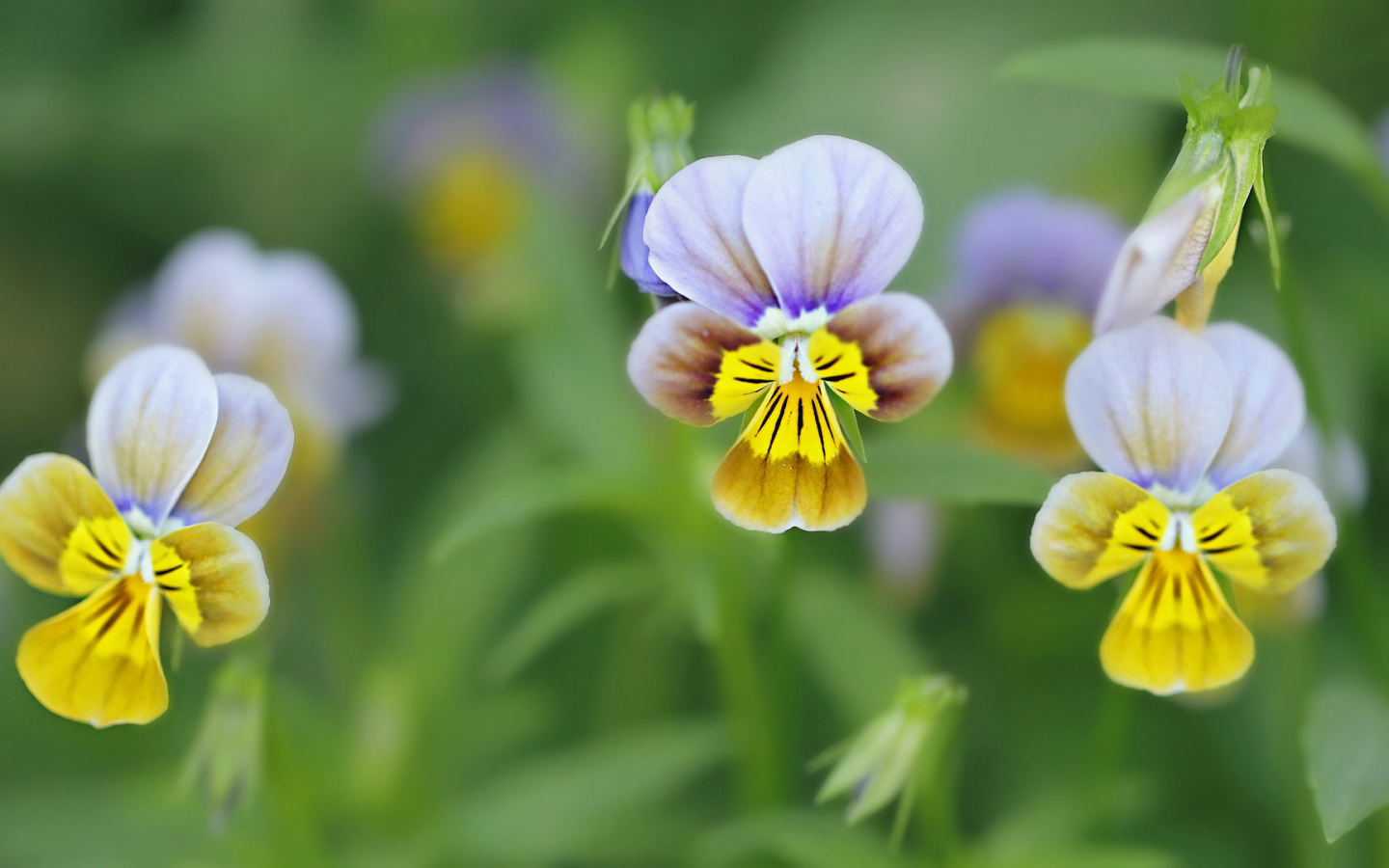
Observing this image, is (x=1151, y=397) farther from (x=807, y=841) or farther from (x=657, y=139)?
(x=807, y=841)

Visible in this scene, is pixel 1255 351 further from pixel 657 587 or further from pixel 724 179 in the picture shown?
pixel 657 587

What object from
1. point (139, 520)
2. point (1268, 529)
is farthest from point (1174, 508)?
point (139, 520)

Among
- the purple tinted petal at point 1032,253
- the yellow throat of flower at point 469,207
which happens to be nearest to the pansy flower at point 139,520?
the purple tinted petal at point 1032,253

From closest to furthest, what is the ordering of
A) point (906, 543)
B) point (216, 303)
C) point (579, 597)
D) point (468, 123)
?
point (579, 597)
point (216, 303)
point (906, 543)
point (468, 123)

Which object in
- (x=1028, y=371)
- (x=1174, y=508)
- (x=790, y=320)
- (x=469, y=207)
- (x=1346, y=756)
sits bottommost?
(x=1346, y=756)

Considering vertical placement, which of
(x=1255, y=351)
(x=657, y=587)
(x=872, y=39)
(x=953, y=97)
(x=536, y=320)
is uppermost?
(x=872, y=39)

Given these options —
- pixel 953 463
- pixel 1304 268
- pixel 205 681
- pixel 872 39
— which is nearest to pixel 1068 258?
pixel 953 463

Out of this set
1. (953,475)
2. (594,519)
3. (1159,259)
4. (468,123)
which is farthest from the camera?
(468,123)
